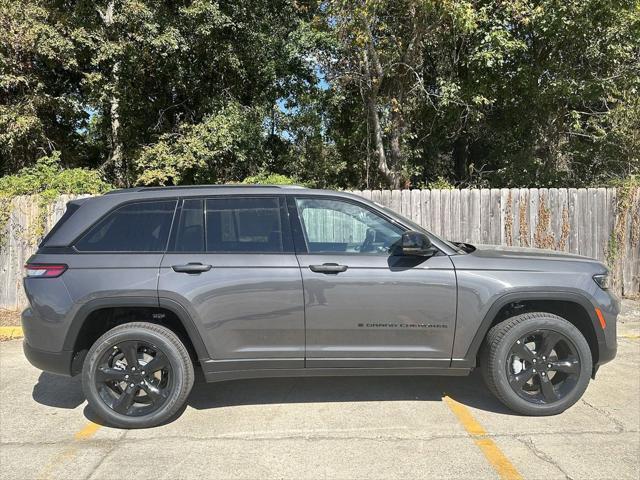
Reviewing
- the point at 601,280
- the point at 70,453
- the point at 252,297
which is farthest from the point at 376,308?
the point at 70,453

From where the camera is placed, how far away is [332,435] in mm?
3699

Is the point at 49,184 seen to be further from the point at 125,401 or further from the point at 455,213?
the point at 455,213

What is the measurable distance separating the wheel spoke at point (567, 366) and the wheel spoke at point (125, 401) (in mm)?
3258

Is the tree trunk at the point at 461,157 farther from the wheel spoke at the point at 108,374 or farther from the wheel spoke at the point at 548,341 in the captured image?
the wheel spoke at the point at 108,374

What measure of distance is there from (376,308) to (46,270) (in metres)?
2.53

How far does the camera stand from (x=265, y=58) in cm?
1275

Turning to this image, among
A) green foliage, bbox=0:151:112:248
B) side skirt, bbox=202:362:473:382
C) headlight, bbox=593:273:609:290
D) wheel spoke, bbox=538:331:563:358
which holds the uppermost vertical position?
green foliage, bbox=0:151:112:248

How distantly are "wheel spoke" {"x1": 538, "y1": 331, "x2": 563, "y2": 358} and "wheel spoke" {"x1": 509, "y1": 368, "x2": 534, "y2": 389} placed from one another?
0.57 feet

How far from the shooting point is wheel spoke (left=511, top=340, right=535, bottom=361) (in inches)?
154

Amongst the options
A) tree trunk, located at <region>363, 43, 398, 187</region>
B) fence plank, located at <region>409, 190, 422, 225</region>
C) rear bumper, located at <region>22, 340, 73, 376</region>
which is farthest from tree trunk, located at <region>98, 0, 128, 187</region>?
rear bumper, located at <region>22, 340, 73, 376</region>

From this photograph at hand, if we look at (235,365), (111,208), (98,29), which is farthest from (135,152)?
(235,365)

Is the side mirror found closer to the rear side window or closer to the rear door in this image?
the rear door

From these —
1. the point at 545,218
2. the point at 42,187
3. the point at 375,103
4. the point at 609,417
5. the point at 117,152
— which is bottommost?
the point at 609,417

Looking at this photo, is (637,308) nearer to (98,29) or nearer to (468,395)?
(468,395)
